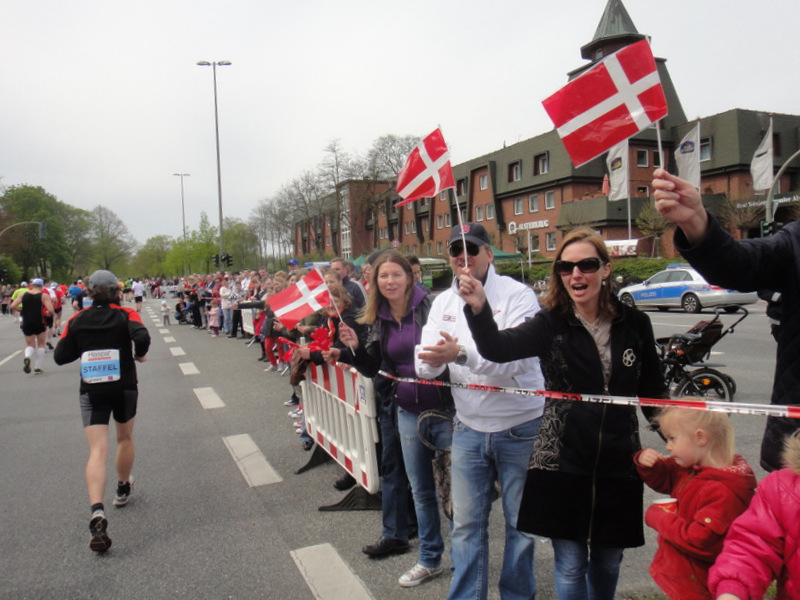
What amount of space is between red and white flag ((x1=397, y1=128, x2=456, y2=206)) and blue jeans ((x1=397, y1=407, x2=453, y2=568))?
123 cm

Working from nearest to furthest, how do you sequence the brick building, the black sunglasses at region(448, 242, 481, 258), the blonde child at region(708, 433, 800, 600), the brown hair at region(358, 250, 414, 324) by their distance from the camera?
the blonde child at region(708, 433, 800, 600) < the black sunglasses at region(448, 242, 481, 258) < the brown hair at region(358, 250, 414, 324) < the brick building

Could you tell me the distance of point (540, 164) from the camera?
47.3m

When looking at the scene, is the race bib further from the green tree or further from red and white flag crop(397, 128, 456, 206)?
the green tree

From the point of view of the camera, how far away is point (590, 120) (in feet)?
7.97

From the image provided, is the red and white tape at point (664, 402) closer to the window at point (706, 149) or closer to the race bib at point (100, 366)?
the race bib at point (100, 366)

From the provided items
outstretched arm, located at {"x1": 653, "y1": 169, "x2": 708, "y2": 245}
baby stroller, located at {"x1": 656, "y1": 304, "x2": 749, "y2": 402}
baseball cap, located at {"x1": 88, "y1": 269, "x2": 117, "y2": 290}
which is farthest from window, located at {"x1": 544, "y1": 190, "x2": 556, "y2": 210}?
outstretched arm, located at {"x1": 653, "y1": 169, "x2": 708, "y2": 245}

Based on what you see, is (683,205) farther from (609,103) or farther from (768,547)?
(768,547)

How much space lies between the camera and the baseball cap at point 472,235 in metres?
2.86

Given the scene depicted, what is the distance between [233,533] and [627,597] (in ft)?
8.52

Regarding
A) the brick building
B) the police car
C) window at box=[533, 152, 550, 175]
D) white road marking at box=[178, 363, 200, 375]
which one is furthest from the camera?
window at box=[533, 152, 550, 175]

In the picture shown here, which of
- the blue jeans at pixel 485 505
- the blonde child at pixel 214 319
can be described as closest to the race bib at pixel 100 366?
the blue jeans at pixel 485 505

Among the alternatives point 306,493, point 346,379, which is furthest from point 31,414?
point 346,379

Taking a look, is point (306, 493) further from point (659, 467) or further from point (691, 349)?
point (691, 349)

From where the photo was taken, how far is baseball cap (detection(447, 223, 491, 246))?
286cm
